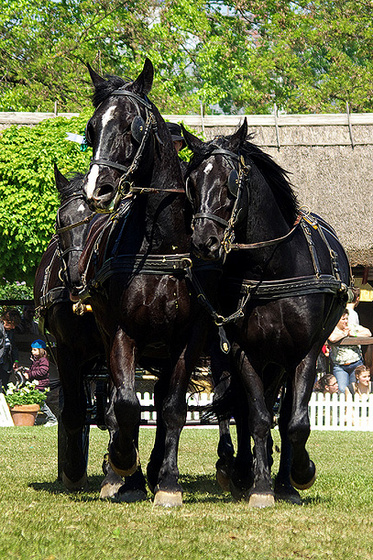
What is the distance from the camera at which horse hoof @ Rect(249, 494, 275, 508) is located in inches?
259

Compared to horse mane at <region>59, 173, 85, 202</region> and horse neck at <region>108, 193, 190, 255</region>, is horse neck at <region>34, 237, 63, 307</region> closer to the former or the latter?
horse mane at <region>59, 173, 85, 202</region>

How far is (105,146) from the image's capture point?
6.32 meters

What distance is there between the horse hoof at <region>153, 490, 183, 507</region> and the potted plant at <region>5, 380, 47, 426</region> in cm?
1214

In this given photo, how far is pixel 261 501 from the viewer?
21.7 feet

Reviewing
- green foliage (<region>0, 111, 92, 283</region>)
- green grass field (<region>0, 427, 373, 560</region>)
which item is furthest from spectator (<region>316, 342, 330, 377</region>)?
green grass field (<region>0, 427, 373, 560</region>)

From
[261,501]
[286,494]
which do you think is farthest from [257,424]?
[286,494]

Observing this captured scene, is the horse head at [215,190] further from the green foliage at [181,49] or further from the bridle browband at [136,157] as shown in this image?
the green foliage at [181,49]

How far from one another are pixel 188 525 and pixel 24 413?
13.7m

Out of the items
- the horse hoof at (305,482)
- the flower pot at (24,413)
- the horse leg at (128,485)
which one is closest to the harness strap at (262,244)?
the horse leg at (128,485)

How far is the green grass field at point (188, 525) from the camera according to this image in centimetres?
472

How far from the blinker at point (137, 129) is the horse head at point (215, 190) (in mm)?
470

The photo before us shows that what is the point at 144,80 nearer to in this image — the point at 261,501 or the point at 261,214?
the point at 261,214

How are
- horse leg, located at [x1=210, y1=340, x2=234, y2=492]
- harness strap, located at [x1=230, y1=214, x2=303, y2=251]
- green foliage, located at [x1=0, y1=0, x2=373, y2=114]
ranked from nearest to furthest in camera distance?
harness strap, located at [x1=230, y1=214, x2=303, y2=251], horse leg, located at [x1=210, y1=340, x2=234, y2=492], green foliage, located at [x1=0, y1=0, x2=373, y2=114]

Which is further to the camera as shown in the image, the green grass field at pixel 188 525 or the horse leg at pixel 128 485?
the horse leg at pixel 128 485
